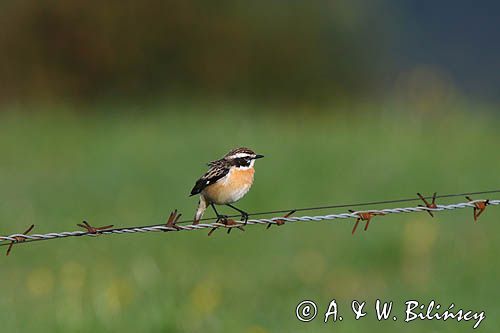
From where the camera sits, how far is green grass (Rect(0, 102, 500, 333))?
840 centimetres

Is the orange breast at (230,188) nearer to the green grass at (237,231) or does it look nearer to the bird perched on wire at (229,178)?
the bird perched on wire at (229,178)

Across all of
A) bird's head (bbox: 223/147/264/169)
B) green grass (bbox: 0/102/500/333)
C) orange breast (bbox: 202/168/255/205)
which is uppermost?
green grass (bbox: 0/102/500/333)

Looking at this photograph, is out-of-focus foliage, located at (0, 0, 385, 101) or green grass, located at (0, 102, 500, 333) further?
out-of-focus foliage, located at (0, 0, 385, 101)

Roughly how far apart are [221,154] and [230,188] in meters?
8.46

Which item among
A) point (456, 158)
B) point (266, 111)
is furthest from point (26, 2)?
point (456, 158)

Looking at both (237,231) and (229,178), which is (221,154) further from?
(229,178)

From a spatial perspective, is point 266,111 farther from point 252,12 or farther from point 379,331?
point 379,331

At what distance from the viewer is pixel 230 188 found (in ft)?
18.7

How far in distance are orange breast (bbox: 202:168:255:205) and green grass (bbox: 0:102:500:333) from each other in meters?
2.11

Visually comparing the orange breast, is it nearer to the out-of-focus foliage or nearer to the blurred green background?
the blurred green background

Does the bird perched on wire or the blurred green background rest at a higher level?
the blurred green background

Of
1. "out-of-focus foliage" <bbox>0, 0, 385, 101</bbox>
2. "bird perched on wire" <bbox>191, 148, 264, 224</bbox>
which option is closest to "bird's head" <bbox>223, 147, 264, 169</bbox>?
"bird perched on wire" <bbox>191, 148, 264, 224</bbox>

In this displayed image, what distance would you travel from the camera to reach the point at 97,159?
16578mm

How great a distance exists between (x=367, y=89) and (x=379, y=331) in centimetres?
2379
